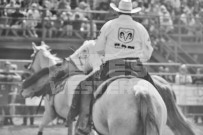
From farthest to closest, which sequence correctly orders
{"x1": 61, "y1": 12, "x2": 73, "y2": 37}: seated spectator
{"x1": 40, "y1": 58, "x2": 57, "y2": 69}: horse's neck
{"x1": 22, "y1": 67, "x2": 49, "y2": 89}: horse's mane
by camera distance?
{"x1": 61, "y1": 12, "x2": 73, "y2": 37}: seated spectator → {"x1": 40, "y1": 58, "x2": 57, "y2": 69}: horse's neck → {"x1": 22, "y1": 67, "x2": 49, "y2": 89}: horse's mane

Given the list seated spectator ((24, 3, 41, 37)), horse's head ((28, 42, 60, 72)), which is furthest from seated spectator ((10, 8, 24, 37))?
horse's head ((28, 42, 60, 72))

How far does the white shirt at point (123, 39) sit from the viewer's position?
255 inches

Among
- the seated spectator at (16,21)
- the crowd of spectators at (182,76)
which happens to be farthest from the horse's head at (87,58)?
the seated spectator at (16,21)

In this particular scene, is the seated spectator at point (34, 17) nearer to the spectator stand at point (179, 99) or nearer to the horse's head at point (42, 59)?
the spectator stand at point (179, 99)

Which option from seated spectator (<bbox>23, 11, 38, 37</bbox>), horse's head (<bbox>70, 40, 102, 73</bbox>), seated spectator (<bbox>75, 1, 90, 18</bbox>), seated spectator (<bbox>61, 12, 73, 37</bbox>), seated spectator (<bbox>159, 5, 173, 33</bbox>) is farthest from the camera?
seated spectator (<bbox>159, 5, 173, 33</bbox>)

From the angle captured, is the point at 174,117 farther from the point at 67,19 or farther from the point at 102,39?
the point at 67,19

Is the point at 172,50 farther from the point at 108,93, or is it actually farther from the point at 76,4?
the point at 108,93

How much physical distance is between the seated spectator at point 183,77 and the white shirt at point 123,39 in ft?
28.5

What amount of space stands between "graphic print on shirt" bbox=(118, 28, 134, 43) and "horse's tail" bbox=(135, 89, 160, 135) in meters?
0.85

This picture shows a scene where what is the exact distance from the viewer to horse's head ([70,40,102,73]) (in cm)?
915

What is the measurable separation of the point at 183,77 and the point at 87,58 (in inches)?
246

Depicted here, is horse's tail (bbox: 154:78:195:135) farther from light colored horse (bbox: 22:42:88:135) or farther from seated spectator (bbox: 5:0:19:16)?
seated spectator (bbox: 5:0:19:16)

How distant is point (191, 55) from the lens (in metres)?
19.1

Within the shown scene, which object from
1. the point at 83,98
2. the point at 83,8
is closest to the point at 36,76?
the point at 83,98
